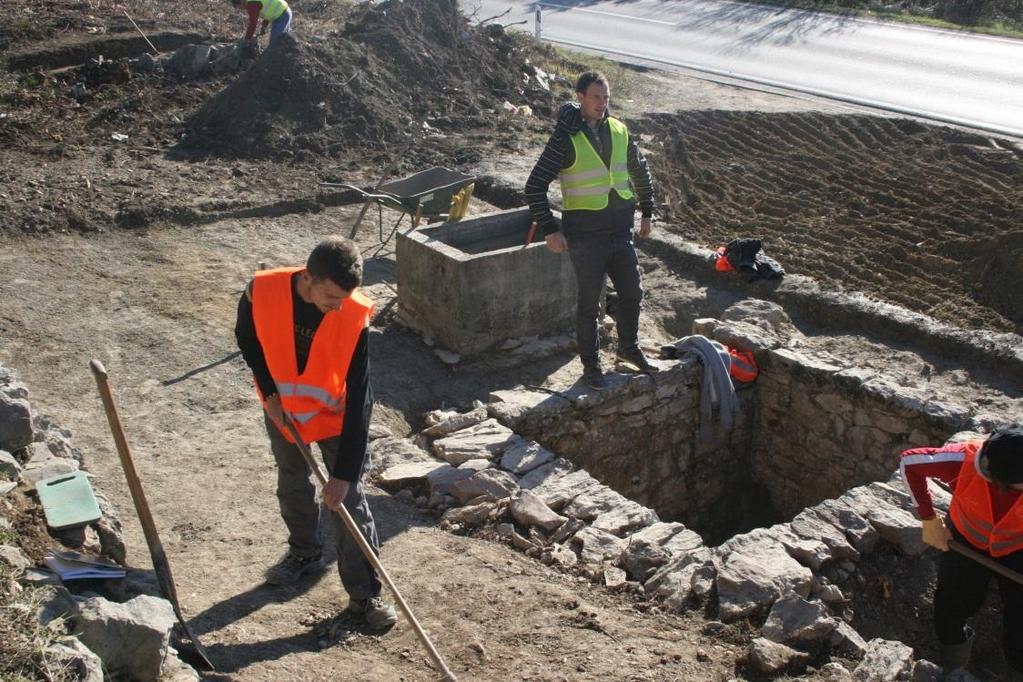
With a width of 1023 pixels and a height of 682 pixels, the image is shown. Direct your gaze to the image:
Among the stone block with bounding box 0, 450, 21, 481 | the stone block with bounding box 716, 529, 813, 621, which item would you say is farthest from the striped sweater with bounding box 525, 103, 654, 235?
the stone block with bounding box 0, 450, 21, 481

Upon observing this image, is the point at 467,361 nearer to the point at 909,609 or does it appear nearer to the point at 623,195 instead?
the point at 623,195

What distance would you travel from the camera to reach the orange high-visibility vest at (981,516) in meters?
4.59

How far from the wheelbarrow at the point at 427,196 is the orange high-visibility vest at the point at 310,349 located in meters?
4.42

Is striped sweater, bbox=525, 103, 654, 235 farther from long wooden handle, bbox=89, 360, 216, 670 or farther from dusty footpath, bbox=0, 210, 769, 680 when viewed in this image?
long wooden handle, bbox=89, 360, 216, 670

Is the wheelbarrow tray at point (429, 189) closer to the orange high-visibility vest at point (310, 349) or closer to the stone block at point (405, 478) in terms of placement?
the stone block at point (405, 478)

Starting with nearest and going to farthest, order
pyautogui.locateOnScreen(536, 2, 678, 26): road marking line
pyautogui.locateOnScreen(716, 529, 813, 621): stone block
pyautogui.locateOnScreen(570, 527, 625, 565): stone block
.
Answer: pyautogui.locateOnScreen(716, 529, 813, 621): stone block, pyautogui.locateOnScreen(570, 527, 625, 565): stone block, pyautogui.locateOnScreen(536, 2, 678, 26): road marking line

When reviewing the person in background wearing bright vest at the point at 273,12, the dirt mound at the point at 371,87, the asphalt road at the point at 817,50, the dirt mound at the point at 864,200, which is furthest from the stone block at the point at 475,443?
the asphalt road at the point at 817,50

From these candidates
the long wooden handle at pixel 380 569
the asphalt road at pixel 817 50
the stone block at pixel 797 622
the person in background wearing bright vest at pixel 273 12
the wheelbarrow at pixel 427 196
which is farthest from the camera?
the asphalt road at pixel 817 50

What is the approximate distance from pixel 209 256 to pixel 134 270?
70 cm

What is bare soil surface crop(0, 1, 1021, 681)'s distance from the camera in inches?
183

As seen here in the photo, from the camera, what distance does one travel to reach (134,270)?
8469 millimetres

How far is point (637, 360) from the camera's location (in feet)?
24.1

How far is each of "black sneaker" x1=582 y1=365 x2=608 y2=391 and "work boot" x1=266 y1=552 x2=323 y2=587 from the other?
2771 mm

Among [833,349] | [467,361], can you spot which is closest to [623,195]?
[467,361]
